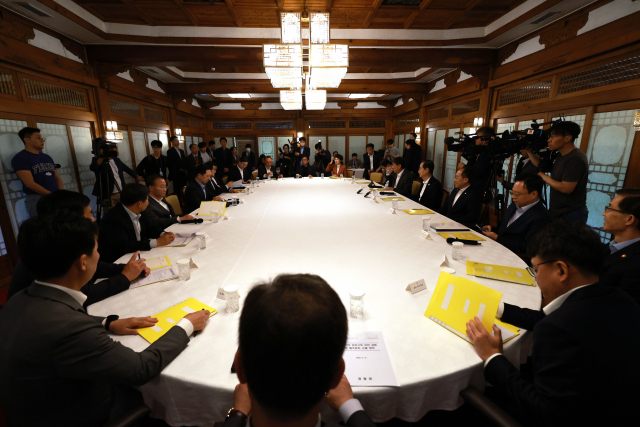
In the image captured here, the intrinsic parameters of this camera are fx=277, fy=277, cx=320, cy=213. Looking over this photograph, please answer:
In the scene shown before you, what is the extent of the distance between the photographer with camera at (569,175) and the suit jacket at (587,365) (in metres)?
2.25

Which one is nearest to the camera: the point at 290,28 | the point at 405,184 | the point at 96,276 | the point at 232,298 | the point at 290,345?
the point at 290,345

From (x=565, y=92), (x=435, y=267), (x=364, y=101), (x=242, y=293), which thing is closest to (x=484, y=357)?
(x=435, y=267)

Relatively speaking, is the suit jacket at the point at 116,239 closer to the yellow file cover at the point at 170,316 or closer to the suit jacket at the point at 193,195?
the yellow file cover at the point at 170,316

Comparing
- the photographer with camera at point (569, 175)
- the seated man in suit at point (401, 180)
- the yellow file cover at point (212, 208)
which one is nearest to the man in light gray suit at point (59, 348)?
the yellow file cover at point (212, 208)

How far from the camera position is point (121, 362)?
0.82 m

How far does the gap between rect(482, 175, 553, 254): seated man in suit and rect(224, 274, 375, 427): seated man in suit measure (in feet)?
6.95

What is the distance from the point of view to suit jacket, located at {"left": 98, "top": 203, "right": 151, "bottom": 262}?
6.39ft

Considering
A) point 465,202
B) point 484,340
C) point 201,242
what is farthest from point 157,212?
point 465,202

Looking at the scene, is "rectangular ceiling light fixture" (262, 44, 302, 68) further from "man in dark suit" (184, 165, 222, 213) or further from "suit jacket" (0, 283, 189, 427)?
"suit jacket" (0, 283, 189, 427)

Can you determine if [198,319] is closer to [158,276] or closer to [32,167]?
[158,276]

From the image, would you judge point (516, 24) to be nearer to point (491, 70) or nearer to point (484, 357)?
point (491, 70)

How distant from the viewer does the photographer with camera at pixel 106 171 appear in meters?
3.92

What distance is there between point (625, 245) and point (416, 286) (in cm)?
118

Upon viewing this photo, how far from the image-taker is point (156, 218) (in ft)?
8.68
